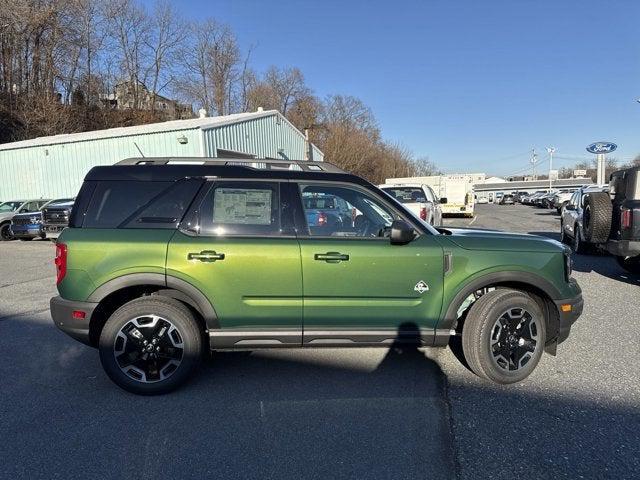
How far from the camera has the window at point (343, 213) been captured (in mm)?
3842

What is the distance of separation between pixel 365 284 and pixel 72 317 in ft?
8.19

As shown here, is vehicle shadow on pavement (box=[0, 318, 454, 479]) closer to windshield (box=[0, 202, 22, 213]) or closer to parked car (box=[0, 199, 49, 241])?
parked car (box=[0, 199, 49, 241])

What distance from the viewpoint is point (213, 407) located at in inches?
138

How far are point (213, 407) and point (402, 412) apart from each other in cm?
150

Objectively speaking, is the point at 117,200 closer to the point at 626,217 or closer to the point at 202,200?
the point at 202,200

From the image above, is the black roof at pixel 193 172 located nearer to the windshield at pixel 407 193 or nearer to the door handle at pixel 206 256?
the door handle at pixel 206 256

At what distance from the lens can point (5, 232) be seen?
17.3 m

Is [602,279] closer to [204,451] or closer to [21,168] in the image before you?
[204,451]

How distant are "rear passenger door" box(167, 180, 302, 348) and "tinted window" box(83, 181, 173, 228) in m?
0.41

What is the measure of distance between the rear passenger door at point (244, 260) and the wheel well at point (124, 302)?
235mm

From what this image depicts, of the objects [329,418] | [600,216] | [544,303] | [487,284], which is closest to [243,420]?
[329,418]

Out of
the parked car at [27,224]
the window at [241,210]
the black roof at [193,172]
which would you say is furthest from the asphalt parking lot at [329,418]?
the parked car at [27,224]

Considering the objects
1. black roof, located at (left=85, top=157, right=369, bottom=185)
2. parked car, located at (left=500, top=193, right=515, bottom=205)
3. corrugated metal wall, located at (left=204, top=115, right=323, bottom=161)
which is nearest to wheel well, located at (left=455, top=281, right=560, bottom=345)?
black roof, located at (left=85, top=157, right=369, bottom=185)

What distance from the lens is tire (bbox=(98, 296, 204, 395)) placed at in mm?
3686
